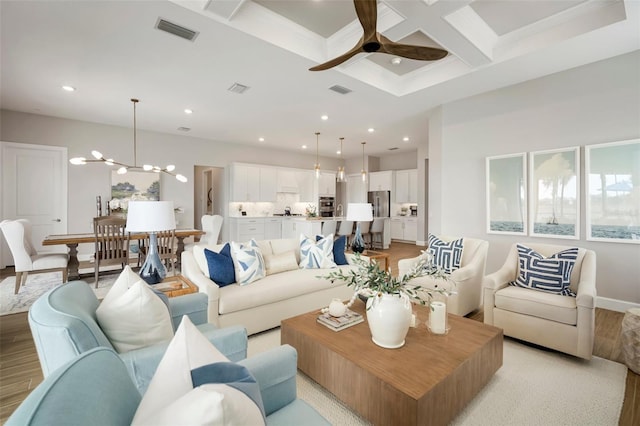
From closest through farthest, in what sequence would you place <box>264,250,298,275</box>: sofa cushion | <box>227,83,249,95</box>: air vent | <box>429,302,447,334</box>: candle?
<box>429,302,447,334</box>: candle
<box>264,250,298,275</box>: sofa cushion
<box>227,83,249,95</box>: air vent

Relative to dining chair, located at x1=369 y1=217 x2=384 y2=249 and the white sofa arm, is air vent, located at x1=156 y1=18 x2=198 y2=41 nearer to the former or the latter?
the white sofa arm

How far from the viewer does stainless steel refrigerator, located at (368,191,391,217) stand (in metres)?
9.70

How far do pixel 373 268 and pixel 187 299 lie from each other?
1.33 m

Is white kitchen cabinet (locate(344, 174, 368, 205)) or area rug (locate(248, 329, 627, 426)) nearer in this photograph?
area rug (locate(248, 329, 627, 426))

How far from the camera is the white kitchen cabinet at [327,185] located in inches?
388

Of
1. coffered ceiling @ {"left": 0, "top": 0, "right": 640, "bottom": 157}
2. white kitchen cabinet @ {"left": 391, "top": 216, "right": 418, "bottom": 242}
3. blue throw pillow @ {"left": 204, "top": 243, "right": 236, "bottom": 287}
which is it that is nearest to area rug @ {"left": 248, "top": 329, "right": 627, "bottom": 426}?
blue throw pillow @ {"left": 204, "top": 243, "right": 236, "bottom": 287}

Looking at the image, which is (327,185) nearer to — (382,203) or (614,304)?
(382,203)

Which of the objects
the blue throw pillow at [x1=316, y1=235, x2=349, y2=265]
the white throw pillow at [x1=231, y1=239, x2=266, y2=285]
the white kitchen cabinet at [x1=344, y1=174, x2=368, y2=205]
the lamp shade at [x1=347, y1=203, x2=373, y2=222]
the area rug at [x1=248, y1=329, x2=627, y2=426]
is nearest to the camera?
the area rug at [x1=248, y1=329, x2=627, y2=426]

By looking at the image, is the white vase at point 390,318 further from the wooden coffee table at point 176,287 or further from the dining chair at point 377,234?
the dining chair at point 377,234

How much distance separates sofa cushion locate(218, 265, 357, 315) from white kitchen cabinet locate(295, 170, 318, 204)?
19.5 feet

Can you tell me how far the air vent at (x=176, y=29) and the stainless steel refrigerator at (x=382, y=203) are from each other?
7.69 metres

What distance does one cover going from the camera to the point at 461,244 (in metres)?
3.47

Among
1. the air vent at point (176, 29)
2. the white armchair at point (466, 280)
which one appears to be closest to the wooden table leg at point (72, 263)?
the air vent at point (176, 29)

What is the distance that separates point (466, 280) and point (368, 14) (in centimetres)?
267
